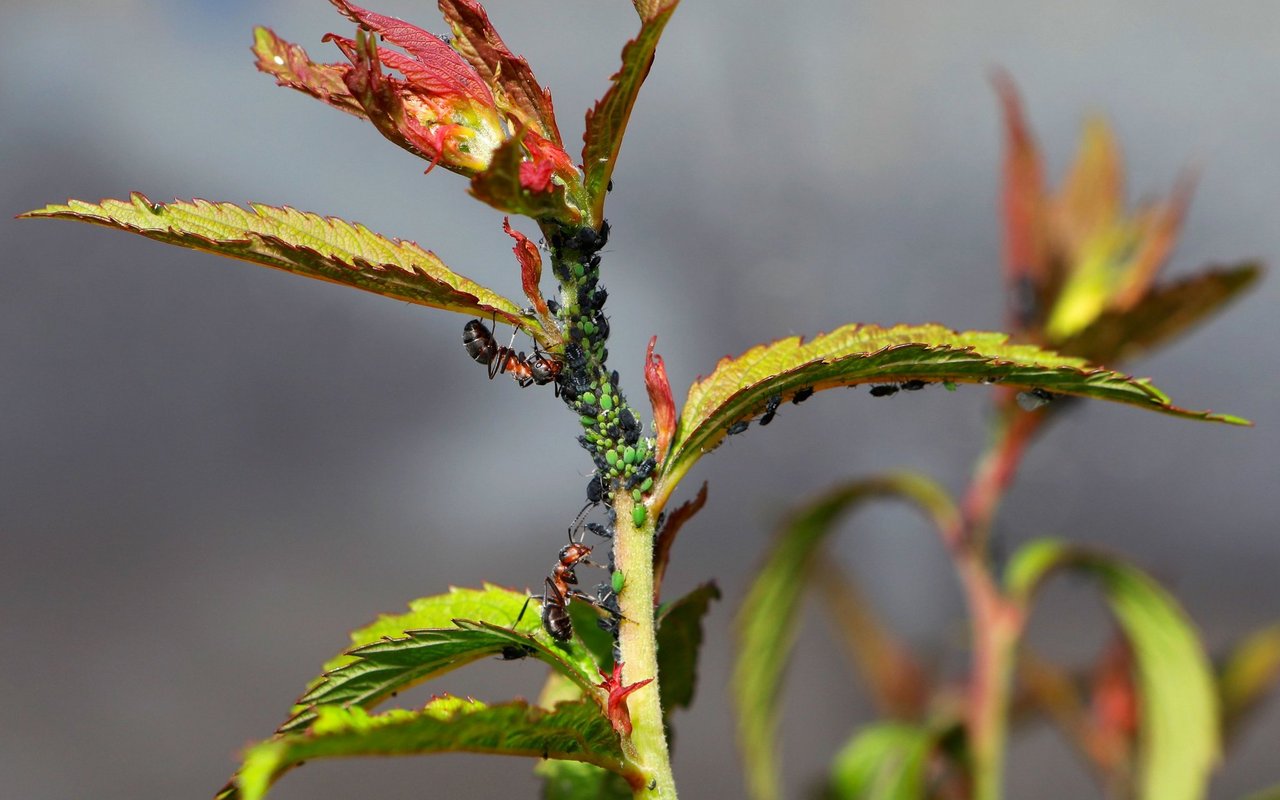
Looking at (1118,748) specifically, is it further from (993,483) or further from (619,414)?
(619,414)

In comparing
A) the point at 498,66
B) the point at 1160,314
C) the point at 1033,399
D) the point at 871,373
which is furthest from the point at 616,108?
the point at 1160,314

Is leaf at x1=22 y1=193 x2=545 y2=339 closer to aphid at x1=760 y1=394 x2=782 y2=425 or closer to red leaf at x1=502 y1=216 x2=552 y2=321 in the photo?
red leaf at x1=502 y1=216 x2=552 y2=321

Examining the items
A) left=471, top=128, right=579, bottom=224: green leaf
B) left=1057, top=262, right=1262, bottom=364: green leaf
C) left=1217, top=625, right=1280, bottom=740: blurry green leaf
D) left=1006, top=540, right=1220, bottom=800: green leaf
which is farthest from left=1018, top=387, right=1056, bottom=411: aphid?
left=1217, top=625, right=1280, bottom=740: blurry green leaf

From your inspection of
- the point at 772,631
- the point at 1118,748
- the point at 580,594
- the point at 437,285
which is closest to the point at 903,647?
the point at 1118,748

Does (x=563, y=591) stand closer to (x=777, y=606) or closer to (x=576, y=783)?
(x=576, y=783)

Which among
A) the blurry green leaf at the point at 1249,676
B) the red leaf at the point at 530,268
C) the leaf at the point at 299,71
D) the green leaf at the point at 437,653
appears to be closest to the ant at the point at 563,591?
the green leaf at the point at 437,653

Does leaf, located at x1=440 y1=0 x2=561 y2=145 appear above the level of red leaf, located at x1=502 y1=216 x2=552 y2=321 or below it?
above
